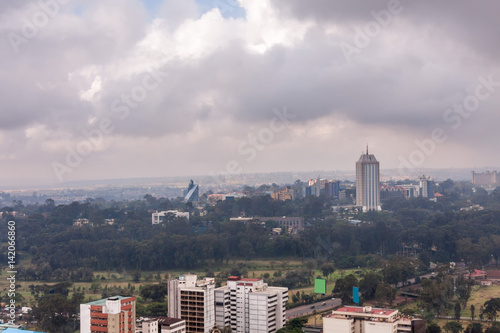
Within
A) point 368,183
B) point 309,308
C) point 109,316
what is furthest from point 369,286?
point 368,183

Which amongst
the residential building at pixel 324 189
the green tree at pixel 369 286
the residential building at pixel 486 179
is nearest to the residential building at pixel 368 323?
the green tree at pixel 369 286

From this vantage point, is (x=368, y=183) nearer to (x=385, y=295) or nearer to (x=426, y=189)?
(x=426, y=189)

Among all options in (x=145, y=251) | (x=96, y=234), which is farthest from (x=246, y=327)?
(x=96, y=234)

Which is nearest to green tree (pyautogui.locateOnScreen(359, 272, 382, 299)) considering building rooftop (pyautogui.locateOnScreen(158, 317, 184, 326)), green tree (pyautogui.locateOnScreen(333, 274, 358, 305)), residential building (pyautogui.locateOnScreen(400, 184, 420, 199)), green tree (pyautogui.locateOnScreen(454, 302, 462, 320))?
green tree (pyautogui.locateOnScreen(333, 274, 358, 305))

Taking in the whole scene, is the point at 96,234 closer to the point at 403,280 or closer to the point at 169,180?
the point at 403,280

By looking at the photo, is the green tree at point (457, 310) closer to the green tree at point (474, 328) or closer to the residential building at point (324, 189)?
the green tree at point (474, 328)
